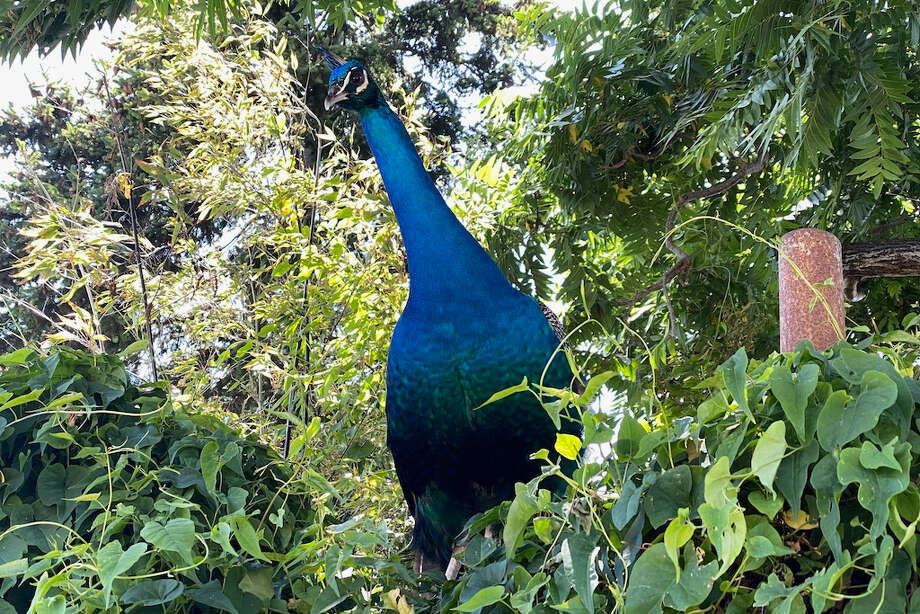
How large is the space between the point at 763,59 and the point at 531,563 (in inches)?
80.6

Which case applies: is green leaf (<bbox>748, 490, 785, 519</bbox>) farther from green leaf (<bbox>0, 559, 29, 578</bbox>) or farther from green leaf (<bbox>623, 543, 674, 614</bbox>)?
green leaf (<bbox>0, 559, 29, 578</bbox>)

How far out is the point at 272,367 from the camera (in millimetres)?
4105

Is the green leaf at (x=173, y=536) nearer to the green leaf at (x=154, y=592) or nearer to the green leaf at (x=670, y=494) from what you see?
the green leaf at (x=154, y=592)

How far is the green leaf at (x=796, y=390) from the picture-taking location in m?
0.98

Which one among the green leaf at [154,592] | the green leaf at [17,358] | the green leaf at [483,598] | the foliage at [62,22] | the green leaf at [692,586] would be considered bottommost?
the green leaf at [692,586]

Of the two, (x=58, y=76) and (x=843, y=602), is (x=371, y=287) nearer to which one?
(x=843, y=602)

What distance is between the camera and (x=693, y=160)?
3.58m

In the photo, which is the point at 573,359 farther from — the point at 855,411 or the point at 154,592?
the point at 154,592

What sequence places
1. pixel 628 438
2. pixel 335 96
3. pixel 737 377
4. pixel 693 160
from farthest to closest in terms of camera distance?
pixel 693 160, pixel 335 96, pixel 628 438, pixel 737 377

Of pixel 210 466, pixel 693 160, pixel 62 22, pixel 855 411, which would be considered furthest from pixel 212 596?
pixel 693 160

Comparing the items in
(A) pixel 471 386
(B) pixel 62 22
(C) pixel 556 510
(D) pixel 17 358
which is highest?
(B) pixel 62 22

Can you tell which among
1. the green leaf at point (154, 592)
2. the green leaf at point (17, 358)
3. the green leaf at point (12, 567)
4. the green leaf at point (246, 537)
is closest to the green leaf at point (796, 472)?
the green leaf at point (246, 537)

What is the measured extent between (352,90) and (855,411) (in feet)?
5.68

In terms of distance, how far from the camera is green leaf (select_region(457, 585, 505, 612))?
1.12 metres
